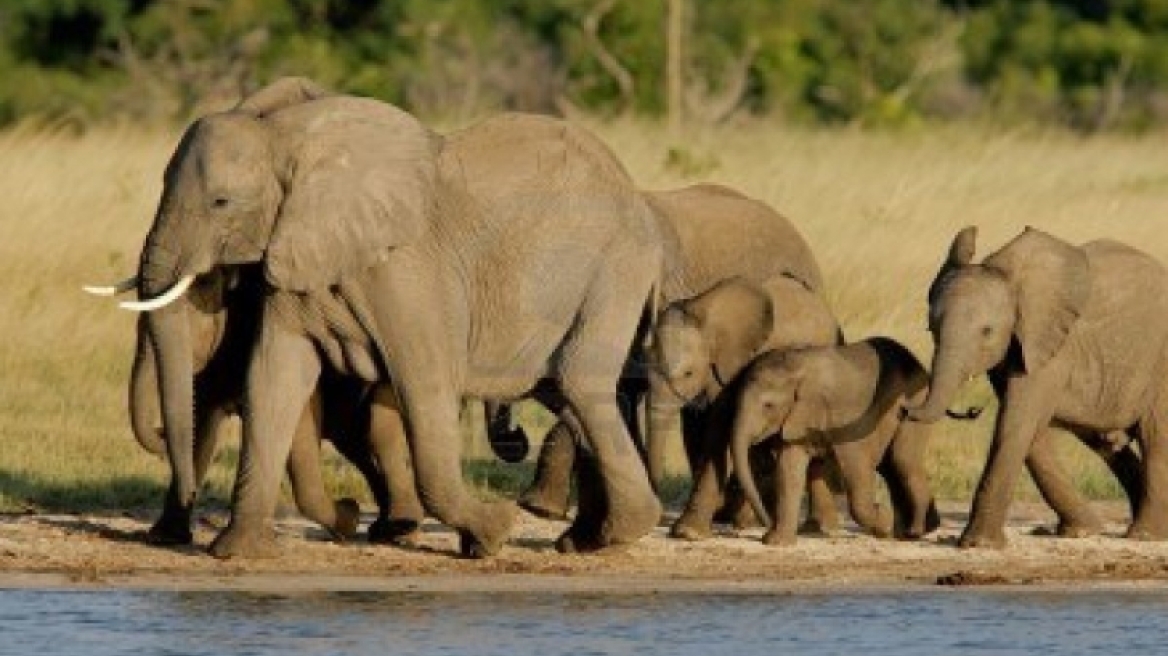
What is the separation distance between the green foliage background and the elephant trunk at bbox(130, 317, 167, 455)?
15.6 m

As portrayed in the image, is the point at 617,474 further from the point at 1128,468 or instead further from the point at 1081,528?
the point at 1128,468

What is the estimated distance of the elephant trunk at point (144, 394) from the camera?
1180 centimetres

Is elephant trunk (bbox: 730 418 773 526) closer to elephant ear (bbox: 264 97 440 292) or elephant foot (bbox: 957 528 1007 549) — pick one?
elephant foot (bbox: 957 528 1007 549)

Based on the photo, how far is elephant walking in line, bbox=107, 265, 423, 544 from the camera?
1185 cm

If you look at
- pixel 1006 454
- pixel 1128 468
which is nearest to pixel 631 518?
pixel 1006 454

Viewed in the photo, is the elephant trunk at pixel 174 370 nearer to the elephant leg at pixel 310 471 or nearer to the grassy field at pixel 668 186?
the elephant leg at pixel 310 471

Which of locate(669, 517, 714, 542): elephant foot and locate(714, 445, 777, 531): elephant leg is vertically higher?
locate(714, 445, 777, 531): elephant leg

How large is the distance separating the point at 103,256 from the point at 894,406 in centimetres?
698

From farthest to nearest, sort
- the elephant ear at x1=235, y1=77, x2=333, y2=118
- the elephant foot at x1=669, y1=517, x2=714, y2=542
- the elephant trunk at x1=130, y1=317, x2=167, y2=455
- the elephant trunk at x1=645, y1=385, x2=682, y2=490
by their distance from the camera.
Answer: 1. the elephant trunk at x1=645, y1=385, x2=682, y2=490
2. the elephant foot at x1=669, y1=517, x2=714, y2=542
3. the elephant trunk at x1=130, y1=317, x2=167, y2=455
4. the elephant ear at x1=235, y1=77, x2=333, y2=118

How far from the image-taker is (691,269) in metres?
13.2

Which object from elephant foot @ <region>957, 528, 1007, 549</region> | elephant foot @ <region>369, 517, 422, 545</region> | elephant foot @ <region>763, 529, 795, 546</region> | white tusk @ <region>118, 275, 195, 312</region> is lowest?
elephant foot @ <region>369, 517, 422, 545</region>

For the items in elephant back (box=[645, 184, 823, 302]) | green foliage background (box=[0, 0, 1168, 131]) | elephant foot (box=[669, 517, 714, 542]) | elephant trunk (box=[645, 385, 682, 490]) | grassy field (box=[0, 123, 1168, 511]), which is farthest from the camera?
green foliage background (box=[0, 0, 1168, 131])

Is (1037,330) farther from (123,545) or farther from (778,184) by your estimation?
(778,184)

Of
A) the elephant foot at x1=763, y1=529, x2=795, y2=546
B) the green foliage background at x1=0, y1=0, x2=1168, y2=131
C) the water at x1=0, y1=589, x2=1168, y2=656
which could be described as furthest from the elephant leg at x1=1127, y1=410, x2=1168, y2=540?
the green foliage background at x1=0, y1=0, x2=1168, y2=131
